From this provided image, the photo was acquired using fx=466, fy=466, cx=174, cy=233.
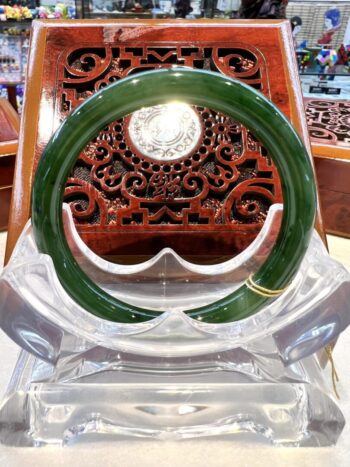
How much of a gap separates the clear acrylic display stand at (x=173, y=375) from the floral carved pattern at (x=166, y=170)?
0.18 meters

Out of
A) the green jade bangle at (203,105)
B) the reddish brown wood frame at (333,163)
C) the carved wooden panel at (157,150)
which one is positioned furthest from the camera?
the reddish brown wood frame at (333,163)

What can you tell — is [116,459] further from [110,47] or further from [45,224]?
[110,47]

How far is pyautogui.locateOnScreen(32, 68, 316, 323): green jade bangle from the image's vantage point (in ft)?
1.67

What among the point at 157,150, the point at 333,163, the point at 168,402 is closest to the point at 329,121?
the point at 333,163

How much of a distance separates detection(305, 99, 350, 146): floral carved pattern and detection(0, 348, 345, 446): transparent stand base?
0.67 metres

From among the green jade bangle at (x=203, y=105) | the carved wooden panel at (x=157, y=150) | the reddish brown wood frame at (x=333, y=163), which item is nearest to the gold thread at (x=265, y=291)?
the green jade bangle at (x=203, y=105)

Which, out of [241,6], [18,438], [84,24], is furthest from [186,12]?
[18,438]

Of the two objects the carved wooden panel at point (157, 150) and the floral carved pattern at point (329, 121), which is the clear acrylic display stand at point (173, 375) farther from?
the floral carved pattern at point (329, 121)

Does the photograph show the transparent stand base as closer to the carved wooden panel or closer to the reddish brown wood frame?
the carved wooden panel

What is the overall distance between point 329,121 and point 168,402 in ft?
2.95

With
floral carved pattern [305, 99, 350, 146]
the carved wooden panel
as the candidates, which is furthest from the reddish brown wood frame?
the carved wooden panel

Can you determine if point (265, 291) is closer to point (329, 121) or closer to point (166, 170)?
point (166, 170)

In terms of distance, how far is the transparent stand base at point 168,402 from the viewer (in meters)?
0.58

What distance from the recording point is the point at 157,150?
818 mm
